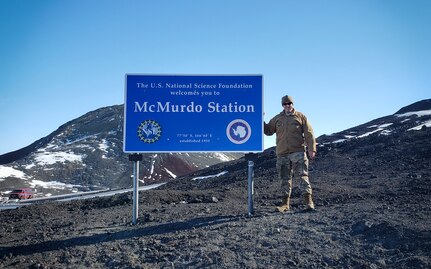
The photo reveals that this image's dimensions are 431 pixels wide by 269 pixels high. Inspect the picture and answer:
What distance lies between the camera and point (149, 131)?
7.16 metres

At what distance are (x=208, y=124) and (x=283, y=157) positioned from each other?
57.3 inches

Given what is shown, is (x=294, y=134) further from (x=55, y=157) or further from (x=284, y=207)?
(x=55, y=157)

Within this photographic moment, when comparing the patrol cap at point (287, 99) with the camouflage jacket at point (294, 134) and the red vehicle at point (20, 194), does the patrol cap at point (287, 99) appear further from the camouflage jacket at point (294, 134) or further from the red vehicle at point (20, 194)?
the red vehicle at point (20, 194)

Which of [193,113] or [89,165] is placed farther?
[89,165]

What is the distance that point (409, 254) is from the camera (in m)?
4.45

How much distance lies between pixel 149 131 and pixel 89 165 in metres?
49.0

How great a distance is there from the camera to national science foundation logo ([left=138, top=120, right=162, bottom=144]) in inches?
281

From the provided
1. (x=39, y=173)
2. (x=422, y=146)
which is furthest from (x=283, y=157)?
(x=39, y=173)

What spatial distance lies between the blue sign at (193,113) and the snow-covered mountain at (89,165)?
35678 millimetres

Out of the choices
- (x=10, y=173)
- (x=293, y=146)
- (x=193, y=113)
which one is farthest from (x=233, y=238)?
(x=10, y=173)

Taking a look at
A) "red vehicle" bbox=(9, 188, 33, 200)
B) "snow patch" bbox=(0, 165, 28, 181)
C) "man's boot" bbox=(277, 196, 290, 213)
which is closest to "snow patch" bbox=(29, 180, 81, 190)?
"snow patch" bbox=(0, 165, 28, 181)

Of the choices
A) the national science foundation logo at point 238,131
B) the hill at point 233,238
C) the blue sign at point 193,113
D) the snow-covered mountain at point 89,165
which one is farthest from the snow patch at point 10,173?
the national science foundation logo at point 238,131

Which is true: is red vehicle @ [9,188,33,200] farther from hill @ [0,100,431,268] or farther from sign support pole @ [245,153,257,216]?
sign support pole @ [245,153,257,216]

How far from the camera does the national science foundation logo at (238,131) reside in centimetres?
712
